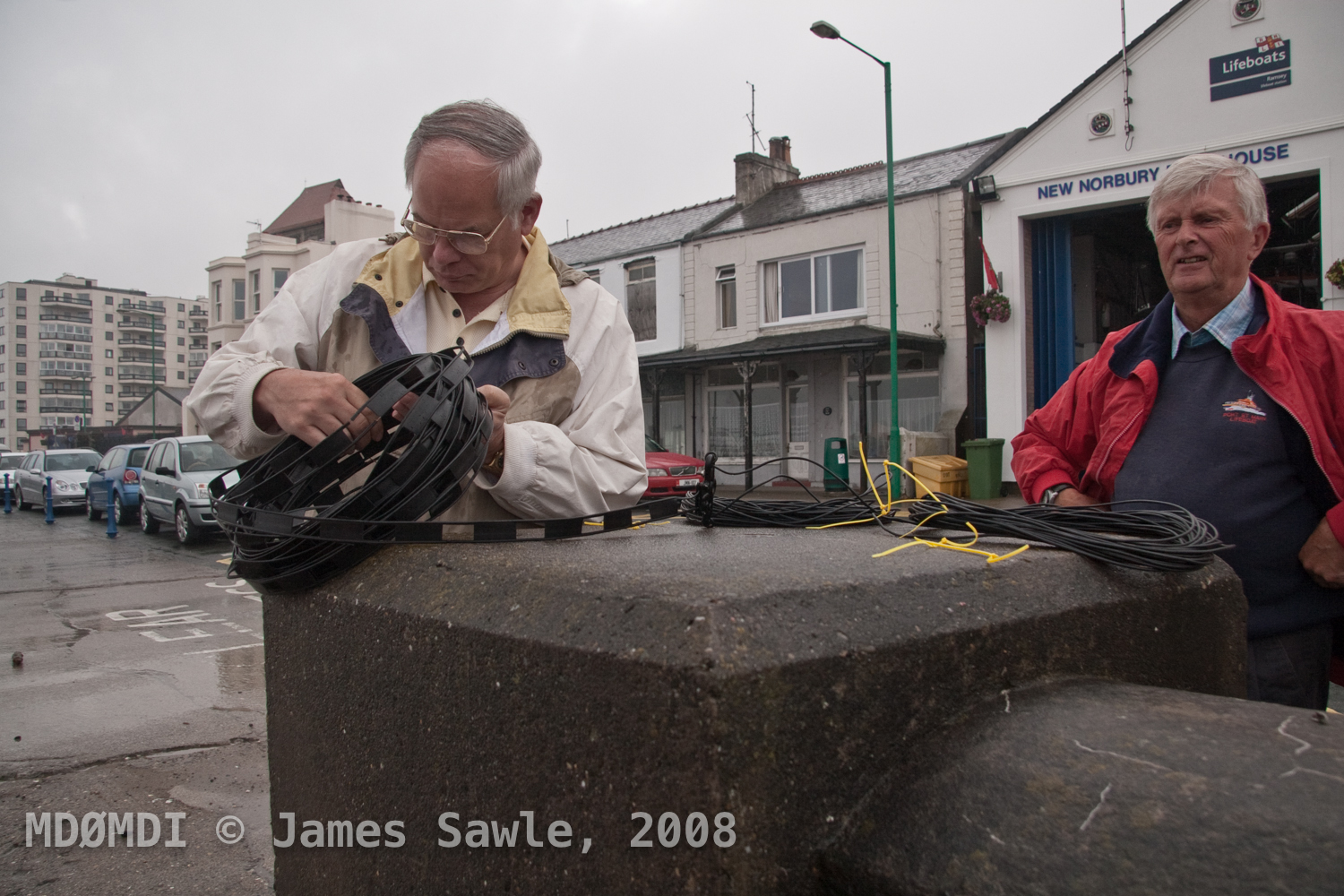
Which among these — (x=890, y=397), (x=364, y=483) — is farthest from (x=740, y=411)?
(x=364, y=483)

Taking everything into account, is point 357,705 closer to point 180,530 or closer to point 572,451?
point 572,451

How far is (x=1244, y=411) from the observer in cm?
197

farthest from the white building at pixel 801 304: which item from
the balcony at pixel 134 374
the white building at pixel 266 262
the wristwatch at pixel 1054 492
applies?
the balcony at pixel 134 374

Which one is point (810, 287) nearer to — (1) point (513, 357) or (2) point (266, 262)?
(1) point (513, 357)

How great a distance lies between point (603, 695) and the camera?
1092mm

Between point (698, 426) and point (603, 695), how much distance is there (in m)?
21.8

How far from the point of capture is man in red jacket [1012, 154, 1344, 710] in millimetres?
1922

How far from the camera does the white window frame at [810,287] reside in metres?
19.3

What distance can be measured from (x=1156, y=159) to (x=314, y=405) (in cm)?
1624

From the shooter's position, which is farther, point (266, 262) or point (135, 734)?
point (266, 262)

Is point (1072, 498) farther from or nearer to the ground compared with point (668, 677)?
farther from the ground

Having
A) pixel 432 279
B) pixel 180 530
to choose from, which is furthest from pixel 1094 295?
pixel 432 279

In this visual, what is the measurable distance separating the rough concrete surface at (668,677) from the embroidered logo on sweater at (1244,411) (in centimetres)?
48

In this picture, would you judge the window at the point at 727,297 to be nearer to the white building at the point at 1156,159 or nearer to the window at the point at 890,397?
the window at the point at 890,397
